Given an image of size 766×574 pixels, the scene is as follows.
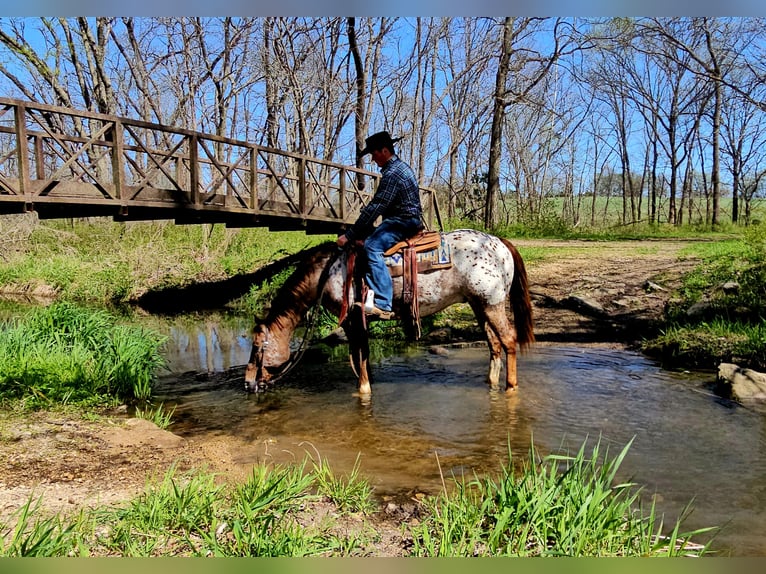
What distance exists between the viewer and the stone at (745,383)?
584 cm

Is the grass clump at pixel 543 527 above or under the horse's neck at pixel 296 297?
under

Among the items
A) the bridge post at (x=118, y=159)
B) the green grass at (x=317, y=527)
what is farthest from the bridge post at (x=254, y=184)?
the green grass at (x=317, y=527)

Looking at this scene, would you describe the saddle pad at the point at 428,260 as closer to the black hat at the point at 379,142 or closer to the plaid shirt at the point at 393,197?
the plaid shirt at the point at 393,197

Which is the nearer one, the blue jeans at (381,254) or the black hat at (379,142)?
the black hat at (379,142)

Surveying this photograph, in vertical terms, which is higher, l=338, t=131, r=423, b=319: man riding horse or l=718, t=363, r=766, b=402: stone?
l=338, t=131, r=423, b=319: man riding horse

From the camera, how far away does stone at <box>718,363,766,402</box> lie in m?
5.84

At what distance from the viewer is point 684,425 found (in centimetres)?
527

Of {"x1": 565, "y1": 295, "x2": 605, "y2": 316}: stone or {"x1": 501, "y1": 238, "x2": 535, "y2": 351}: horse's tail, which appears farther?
{"x1": 565, "y1": 295, "x2": 605, "y2": 316}: stone

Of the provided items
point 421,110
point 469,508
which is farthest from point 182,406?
point 421,110

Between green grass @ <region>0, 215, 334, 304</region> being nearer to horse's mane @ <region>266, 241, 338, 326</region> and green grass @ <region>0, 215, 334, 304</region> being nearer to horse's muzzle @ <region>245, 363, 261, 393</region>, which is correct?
horse's mane @ <region>266, 241, 338, 326</region>

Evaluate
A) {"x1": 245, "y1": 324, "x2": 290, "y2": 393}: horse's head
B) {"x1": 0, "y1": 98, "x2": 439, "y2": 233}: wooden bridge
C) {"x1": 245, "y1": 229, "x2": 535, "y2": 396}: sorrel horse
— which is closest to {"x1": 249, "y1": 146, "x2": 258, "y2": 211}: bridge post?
{"x1": 0, "y1": 98, "x2": 439, "y2": 233}: wooden bridge

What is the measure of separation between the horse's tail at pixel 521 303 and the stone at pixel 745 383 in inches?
87.7

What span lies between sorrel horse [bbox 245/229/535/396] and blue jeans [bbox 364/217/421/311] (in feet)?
1.01

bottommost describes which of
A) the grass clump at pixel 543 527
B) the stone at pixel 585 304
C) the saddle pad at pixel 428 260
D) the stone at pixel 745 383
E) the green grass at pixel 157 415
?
the green grass at pixel 157 415
